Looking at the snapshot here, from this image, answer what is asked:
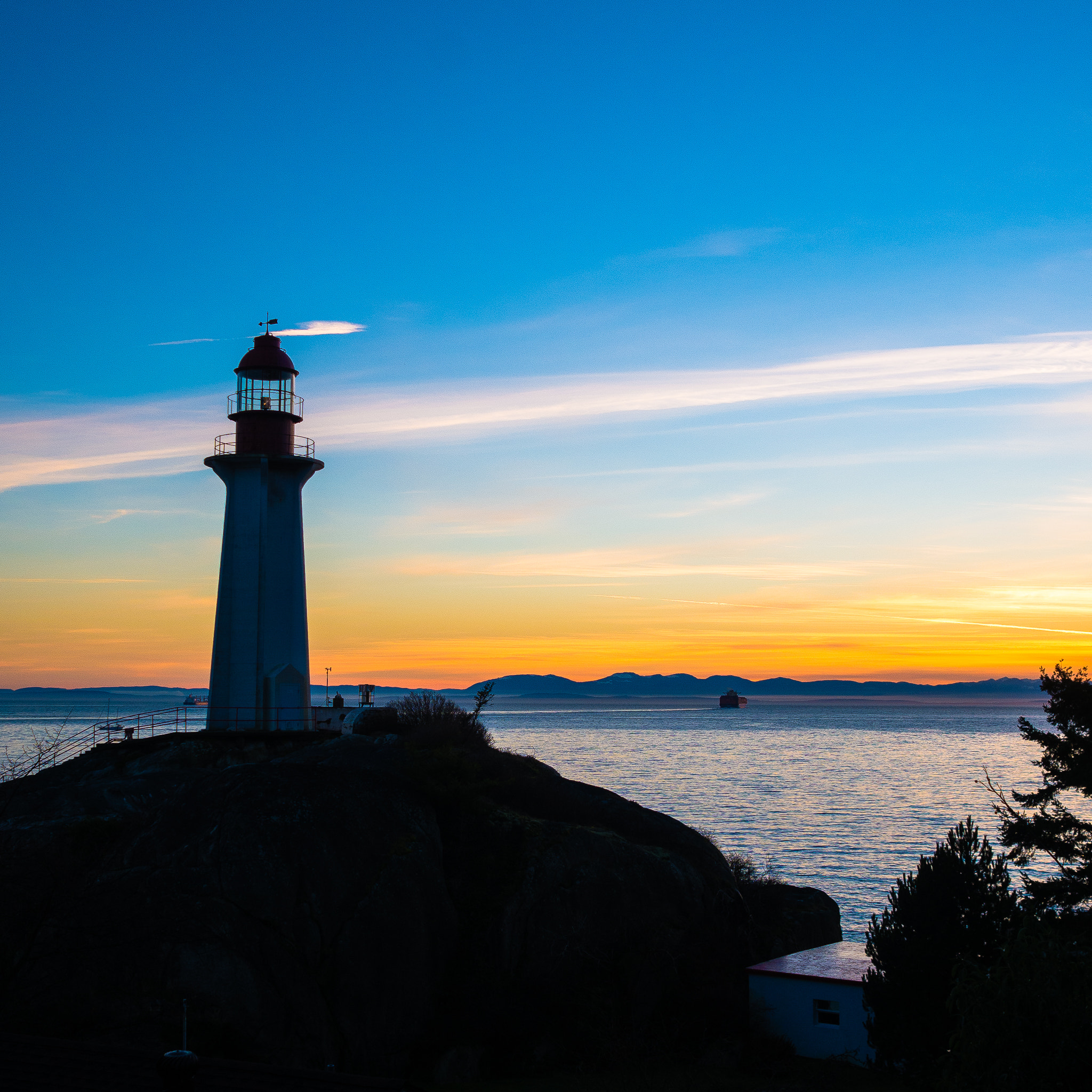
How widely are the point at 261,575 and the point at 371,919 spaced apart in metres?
16.9

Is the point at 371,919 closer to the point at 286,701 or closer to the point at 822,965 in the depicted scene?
the point at 822,965

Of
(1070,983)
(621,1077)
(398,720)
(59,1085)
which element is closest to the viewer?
(59,1085)

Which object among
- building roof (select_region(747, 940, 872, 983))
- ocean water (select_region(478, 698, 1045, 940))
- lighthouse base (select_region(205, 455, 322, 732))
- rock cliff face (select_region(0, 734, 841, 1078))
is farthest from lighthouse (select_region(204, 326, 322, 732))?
ocean water (select_region(478, 698, 1045, 940))

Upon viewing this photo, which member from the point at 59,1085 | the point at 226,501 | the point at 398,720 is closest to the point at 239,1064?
the point at 59,1085

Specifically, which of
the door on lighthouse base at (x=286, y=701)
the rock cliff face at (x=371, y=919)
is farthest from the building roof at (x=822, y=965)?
the door on lighthouse base at (x=286, y=701)

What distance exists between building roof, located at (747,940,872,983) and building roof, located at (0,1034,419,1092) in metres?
15.1

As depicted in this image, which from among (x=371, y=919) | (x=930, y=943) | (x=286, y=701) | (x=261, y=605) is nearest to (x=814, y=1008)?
(x=930, y=943)

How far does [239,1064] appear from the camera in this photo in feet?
47.3

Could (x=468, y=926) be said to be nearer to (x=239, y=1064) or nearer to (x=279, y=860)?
(x=279, y=860)

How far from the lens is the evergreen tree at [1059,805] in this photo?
2525cm

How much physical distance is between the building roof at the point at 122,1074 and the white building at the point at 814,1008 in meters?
15.0

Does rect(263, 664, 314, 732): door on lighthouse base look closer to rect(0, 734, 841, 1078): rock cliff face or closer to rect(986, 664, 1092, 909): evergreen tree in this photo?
rect(0, 734, 841, 1078): rock cliff face

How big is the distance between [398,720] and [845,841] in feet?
128

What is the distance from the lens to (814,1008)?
1024 inches
